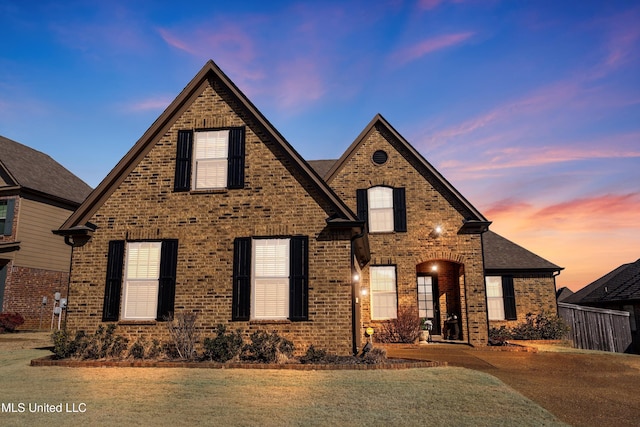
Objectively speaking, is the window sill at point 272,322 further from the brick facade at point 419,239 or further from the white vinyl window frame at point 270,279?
the brick facade at point 419,239

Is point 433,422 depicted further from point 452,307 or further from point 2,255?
point 2,255

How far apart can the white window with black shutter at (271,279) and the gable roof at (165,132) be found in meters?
1.70

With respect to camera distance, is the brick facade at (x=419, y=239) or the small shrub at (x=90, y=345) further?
the brick facade at (x=419, y=239)

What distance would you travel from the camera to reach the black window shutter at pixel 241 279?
11016 mm

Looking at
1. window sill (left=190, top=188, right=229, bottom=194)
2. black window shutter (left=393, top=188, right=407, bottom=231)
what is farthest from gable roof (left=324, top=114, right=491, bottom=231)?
window sill (left=190, top=188, right=229, bottom=194)

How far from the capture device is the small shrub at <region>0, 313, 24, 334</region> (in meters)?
19.8

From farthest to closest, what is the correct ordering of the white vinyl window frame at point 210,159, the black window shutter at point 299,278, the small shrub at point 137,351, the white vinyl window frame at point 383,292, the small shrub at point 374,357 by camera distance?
the white vinyl window frame at point 383,292 → the white vinyl window frame at point 210,159 → the black window shutter at point 299,278 → the small shrub at point 137,351 → the small shrub at point 374,357

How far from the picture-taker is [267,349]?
32.9 ft

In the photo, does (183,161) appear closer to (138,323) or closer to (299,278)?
(138,323)

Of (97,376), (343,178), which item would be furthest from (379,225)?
(97,376)

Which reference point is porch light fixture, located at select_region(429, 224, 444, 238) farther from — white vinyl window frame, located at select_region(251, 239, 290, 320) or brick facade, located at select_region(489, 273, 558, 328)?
white vinyl window frame, located at select_region(251, 239, 290, 320)

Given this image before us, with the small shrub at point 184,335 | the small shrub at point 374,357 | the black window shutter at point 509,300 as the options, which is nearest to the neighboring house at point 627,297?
the black window shutter at point 509,300

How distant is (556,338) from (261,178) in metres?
13.6

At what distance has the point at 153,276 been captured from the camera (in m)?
11.7
